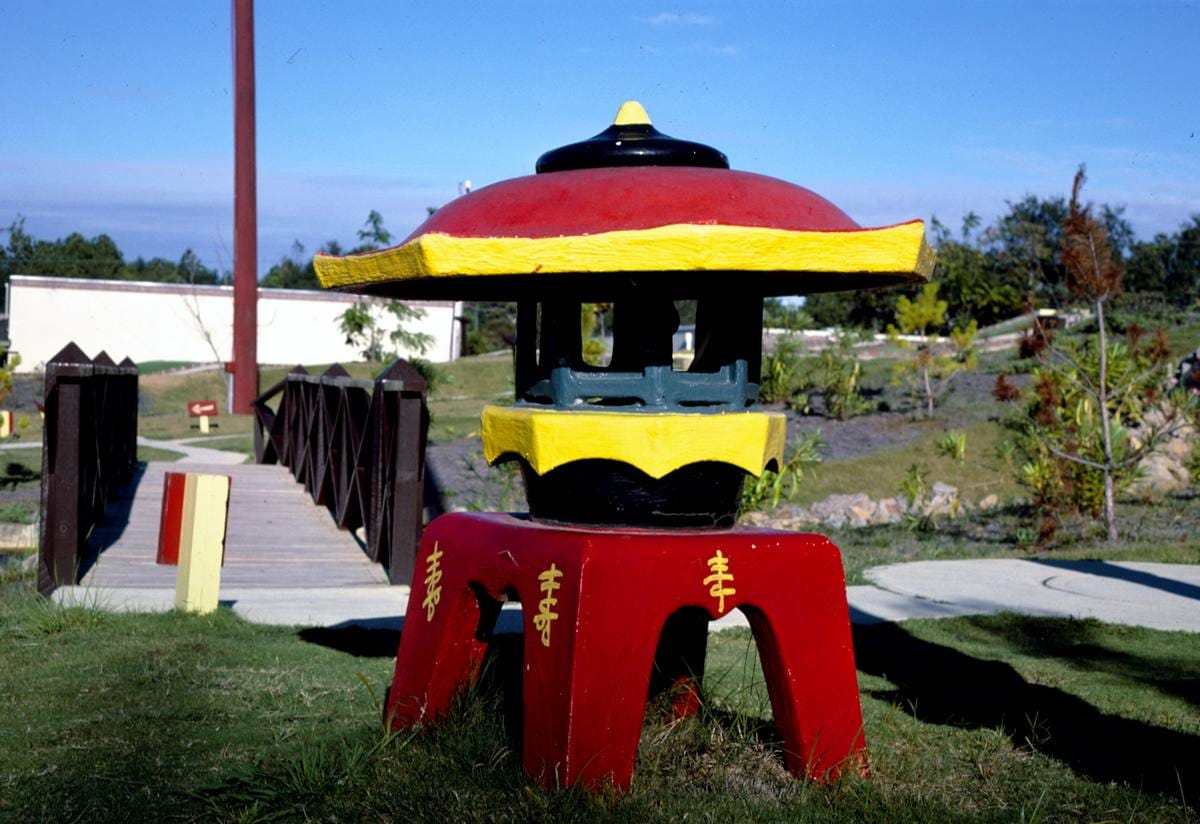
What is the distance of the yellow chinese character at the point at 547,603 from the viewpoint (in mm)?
3801

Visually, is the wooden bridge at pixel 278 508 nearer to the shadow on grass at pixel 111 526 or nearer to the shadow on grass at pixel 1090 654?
the shadow on grass at pixel 111 526

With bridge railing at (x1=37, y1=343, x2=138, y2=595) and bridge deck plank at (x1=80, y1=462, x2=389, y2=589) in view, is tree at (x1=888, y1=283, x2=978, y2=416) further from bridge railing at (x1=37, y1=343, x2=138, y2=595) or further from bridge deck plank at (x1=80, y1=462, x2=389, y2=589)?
bridge railing at (x1=37, y1=343, x2=138, y2=595)

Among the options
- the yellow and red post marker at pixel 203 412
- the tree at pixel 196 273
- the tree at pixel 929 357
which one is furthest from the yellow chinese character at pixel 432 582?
the tree at pixel 196 273

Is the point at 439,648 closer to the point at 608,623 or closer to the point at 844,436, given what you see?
the point at 608,623

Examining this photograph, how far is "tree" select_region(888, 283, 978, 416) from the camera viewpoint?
2052cm

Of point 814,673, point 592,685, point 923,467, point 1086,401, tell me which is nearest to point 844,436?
point 923,467

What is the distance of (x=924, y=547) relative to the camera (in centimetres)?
1071

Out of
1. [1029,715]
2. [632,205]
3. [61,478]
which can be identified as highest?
[632,205]

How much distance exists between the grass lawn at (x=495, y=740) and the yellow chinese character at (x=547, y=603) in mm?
429

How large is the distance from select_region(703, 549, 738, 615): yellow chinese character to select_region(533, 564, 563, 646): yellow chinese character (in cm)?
44

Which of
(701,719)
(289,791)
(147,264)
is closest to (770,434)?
(701,719)

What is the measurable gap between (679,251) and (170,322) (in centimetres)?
4559

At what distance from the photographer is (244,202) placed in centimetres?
2659

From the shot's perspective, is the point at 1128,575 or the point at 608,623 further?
the point at 1128,575
